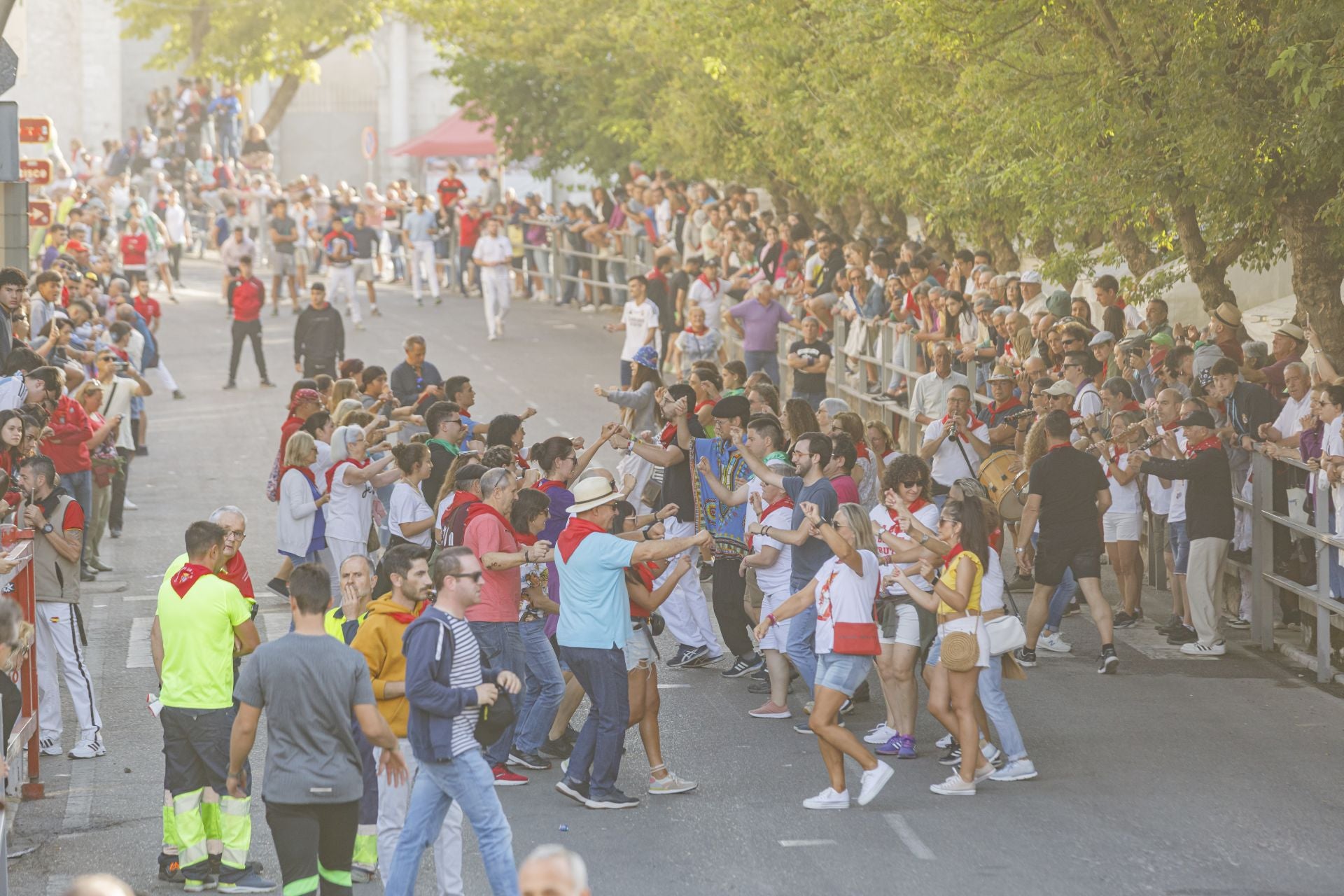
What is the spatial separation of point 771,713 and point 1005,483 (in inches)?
141

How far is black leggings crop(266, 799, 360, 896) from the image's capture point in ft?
24.6

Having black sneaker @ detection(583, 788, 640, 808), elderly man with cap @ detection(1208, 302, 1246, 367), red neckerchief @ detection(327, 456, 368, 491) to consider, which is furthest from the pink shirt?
elderly man with cap @ detection(1208, 302, 1246, 367)

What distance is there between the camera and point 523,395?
24297 mm

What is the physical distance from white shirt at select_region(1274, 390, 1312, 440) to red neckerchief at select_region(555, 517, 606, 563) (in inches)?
243

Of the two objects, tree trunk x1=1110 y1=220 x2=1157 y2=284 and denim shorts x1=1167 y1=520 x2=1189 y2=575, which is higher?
tree trunk x1=1110 y1=220 x2=1157 y2=284

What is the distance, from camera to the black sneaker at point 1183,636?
13.4 metres

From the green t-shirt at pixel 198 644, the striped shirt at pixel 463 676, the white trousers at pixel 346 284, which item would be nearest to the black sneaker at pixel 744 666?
the green t-shirt at pixel 198 644

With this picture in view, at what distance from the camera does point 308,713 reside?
295 inches

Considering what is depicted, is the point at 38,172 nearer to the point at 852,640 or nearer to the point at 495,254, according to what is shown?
the point at 495,254

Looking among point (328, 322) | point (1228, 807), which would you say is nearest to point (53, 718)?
point (1228, 807)

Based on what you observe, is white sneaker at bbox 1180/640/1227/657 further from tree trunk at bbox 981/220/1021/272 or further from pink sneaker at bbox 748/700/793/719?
tree trunk at bbox 981/220/1021/272

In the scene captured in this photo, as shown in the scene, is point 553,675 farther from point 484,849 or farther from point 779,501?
point 484,849

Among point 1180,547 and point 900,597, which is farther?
point 1180,547

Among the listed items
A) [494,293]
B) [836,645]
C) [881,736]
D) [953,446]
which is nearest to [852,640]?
[836,645]
